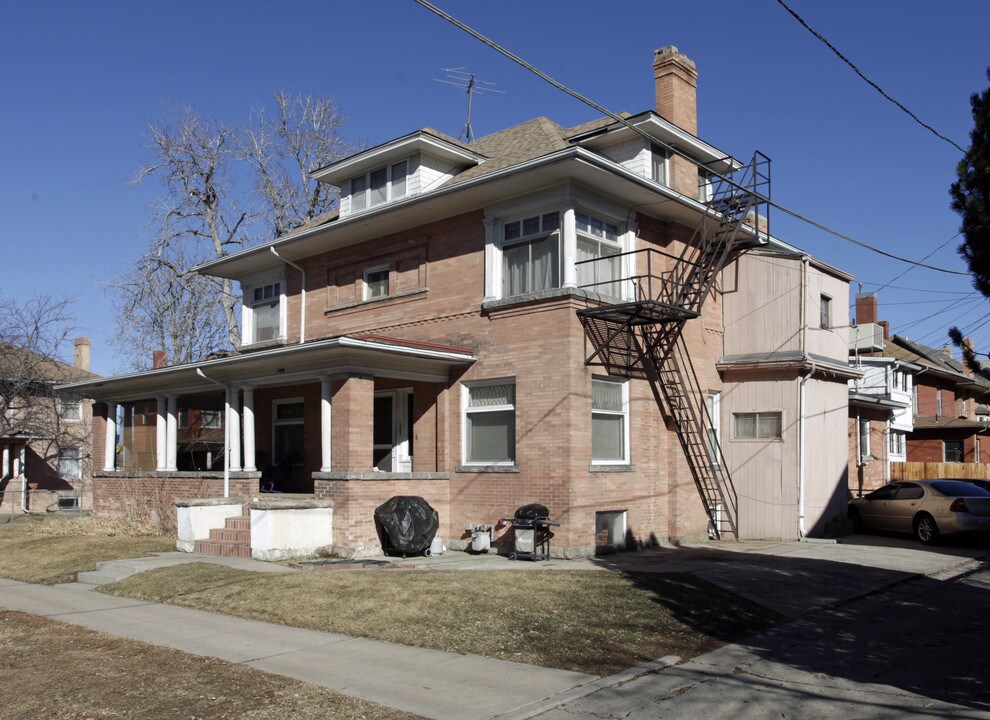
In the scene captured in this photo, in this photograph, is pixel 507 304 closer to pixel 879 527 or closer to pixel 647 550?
pixel 647 550

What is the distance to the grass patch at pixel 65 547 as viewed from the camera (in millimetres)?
15893

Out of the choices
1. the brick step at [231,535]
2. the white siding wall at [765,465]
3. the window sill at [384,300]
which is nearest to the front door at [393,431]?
the window sill at [384,300]

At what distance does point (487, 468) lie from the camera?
17016mm

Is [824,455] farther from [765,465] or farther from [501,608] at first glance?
[501,608]

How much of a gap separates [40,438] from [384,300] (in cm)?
2467

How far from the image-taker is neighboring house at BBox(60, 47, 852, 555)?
16312mm

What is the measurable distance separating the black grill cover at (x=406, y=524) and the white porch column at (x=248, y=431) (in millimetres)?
4267

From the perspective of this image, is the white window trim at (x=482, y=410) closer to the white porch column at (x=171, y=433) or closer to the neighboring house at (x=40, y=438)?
the white porch column at (x=171, y=433)

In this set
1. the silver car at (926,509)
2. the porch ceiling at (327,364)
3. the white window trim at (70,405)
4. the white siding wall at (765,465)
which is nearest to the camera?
→ the porch ceiling at (327,364)

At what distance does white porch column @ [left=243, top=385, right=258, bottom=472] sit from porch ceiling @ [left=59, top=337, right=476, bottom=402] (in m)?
0.33

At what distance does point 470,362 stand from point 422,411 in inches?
70.4

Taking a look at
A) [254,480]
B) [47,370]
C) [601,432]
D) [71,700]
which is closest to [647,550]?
[601,432]

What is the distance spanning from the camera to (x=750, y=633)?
10125mm

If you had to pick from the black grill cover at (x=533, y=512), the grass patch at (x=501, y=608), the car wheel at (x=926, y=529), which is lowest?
the car wheel at (x=926, y=529)
